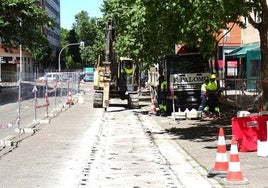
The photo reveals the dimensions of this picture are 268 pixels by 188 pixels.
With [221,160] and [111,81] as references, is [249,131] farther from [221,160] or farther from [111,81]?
[111,81]

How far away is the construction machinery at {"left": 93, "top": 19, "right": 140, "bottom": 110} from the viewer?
92.6 ft

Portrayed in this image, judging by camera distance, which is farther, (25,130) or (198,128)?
(198,128)

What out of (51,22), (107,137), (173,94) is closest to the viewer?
(107,137)

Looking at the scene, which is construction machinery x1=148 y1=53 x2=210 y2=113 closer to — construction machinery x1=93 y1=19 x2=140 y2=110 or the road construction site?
construction machinery x1=93 y1=19 x2=140 y2=110

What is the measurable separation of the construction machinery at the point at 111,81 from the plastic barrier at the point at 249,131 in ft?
52.4

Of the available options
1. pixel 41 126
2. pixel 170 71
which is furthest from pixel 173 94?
pixel 41 126

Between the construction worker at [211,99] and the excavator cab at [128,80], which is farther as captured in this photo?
the excavator cab at [128,80]

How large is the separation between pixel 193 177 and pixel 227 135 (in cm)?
643

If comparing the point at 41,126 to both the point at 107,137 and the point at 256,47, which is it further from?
the point at 256,47

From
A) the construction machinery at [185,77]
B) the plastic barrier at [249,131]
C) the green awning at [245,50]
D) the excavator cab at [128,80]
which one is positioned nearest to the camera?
the plastic barrier at [249,131]

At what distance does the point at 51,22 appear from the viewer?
1810 inches

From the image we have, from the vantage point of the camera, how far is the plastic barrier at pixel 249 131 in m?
12.4

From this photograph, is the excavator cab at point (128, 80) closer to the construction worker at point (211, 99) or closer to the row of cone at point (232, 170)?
the construction worker at point (211, 99)

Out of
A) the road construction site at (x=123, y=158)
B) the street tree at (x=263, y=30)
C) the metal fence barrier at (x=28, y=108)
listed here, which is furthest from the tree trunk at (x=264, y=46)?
the metal fence barrier at (x=28, y=108)
